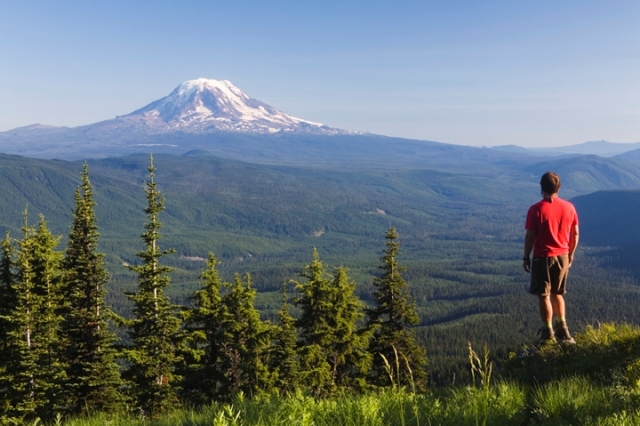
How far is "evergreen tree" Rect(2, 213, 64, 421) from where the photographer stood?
18.1m

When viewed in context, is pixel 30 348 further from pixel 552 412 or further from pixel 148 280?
pixel 552 412

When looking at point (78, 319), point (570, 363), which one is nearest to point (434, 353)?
point (78, 319)

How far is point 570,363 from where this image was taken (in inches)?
301

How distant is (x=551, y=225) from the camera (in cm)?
945

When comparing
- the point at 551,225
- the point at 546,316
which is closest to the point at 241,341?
the point at 546,316

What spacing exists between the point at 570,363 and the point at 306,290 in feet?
53.3

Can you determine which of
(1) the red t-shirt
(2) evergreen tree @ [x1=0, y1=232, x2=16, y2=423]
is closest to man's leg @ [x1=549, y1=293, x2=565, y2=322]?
(1) the red t-shirt

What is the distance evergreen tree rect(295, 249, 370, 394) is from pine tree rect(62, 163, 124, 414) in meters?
8.25

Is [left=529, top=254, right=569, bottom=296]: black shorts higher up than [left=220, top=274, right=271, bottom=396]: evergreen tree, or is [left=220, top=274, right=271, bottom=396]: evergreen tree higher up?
[left=529, top=254, right=569, bottom=296]: black shorts

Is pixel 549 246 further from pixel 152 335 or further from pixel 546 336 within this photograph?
pixel 152 335

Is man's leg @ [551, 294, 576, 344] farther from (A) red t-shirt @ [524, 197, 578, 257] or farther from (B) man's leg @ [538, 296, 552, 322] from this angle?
(A) red t-shirt @ [524, 197, 578, 257]

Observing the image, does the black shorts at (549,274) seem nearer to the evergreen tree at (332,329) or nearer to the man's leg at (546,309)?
the man's leg at (546,309)

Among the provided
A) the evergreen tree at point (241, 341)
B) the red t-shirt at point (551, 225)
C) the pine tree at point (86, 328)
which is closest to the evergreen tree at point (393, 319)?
the evergreen tree at point (241, 341)

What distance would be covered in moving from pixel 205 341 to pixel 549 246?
1823 cm
